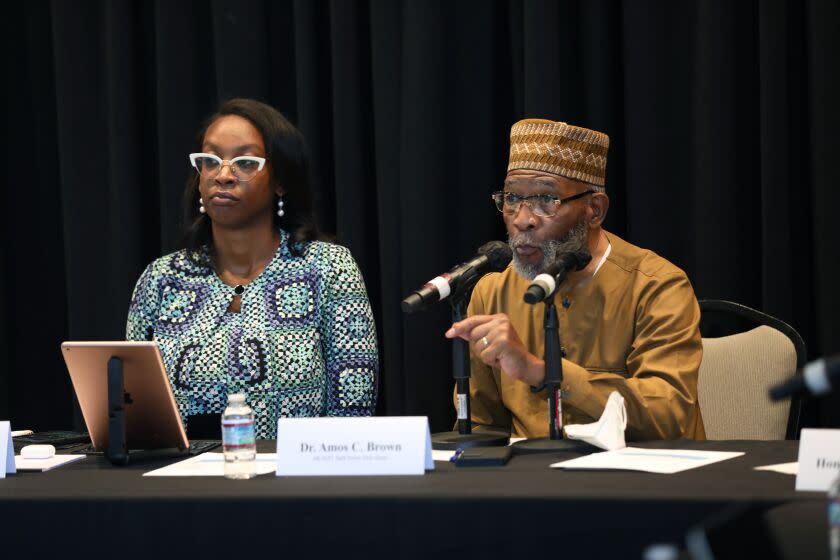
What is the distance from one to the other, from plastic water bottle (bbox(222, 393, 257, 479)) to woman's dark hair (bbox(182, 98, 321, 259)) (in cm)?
120

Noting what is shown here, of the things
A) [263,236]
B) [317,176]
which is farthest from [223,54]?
[263,236]

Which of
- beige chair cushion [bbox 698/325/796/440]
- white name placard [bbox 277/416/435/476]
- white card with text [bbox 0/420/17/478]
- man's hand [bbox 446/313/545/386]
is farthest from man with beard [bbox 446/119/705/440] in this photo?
white card with text [bbox 0/420/17/478]

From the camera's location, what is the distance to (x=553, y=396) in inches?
86.4

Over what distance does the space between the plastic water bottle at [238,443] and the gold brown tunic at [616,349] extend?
0.75m

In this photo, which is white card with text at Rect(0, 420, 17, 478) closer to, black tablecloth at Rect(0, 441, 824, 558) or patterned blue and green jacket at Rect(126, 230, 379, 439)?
black tablecloth at Rect(0, 441, 824, 558)

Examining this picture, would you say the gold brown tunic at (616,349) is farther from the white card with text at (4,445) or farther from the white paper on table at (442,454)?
the white card with text at (4,445)

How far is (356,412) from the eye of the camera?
9.73ft

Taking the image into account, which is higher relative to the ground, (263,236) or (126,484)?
(263,236)

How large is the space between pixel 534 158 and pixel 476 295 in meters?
0.42

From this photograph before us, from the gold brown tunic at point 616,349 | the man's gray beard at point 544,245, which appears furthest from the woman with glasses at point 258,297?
the man's gray beard at point 544,245

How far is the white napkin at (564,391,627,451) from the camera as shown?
6.90 feet

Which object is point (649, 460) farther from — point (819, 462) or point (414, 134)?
point (414, 134)

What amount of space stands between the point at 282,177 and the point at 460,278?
1146 millimetres

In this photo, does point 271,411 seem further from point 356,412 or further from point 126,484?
point 126,484
